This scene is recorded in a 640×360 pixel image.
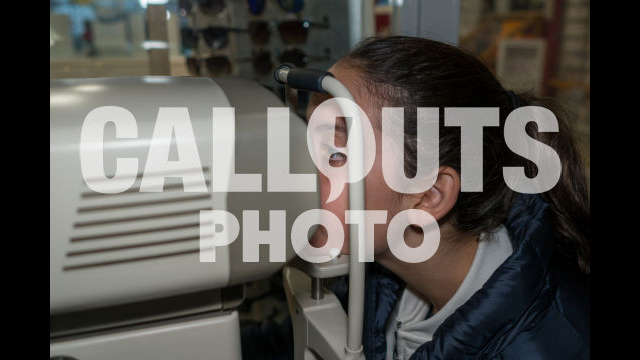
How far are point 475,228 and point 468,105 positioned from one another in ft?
0.70

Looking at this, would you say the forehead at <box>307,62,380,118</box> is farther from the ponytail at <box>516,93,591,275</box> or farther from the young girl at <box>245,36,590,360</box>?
the ponytail at <box>516,93,591,275</box>

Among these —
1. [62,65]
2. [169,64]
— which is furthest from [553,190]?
[62,65]

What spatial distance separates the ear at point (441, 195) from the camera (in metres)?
0.72

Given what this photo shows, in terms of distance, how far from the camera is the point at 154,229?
1.54ft

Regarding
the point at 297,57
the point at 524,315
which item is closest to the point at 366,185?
the point at 524,315

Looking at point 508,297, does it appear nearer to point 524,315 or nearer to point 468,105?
point 524,315

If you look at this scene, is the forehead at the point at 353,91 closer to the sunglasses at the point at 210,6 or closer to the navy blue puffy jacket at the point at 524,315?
the navy blue puffy jacket at the point at 524,315

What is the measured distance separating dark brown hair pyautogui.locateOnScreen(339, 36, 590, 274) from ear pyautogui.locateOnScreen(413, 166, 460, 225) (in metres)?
0.02

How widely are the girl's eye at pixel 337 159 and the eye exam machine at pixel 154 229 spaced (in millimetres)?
113

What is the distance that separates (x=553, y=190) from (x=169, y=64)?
1058 mm

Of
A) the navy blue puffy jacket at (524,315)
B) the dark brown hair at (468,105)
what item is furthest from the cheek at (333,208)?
the navy blue puffy jacket at (524,315)

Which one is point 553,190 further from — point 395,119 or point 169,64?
point 169,64

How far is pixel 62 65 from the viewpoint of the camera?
4.71 feet
